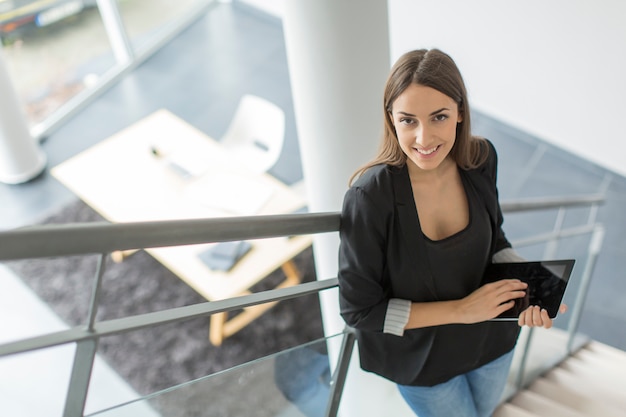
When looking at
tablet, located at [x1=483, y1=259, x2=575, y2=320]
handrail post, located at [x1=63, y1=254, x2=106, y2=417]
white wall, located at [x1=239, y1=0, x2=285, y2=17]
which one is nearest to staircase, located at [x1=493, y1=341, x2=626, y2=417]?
tablet, located at [x1=483, y1=259, x2=575, y2=320]

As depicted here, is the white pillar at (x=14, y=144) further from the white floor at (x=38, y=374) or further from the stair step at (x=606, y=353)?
the stair step at (x=606, y=353)

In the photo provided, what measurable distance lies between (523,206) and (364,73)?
2.94 feet

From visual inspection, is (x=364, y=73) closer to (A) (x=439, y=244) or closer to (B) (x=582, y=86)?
(A) (x=439, y=244)

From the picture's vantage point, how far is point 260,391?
74.9 inches

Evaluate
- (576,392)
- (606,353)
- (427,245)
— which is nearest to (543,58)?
(606,353)

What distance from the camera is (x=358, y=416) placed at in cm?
274

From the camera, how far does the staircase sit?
9.37 feet

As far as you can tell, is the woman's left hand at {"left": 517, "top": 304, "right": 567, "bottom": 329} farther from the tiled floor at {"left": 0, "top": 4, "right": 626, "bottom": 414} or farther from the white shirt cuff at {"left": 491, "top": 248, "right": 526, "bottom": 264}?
the tiled floor at {"left": 0, "top": 4, "right": 626, "bottom": 414}

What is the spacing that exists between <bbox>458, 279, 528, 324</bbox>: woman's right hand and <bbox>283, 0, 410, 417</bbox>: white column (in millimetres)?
477

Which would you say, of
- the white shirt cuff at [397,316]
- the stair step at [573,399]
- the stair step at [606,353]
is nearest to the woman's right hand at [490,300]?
the white shirt cuff at [397,316]

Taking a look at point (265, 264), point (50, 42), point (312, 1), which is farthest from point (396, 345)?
point (50, 42)

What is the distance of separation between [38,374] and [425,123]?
3.74 metres

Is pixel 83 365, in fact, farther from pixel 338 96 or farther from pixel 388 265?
pixel 338 96

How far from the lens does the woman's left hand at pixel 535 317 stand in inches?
71.7
